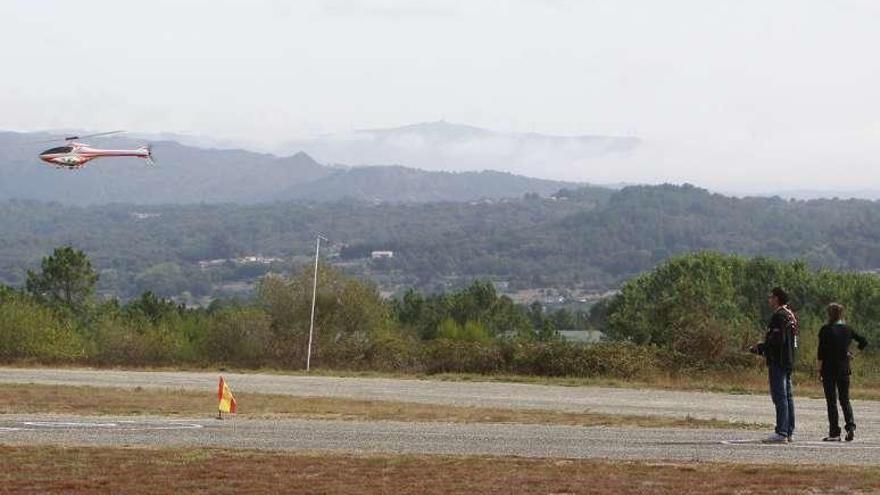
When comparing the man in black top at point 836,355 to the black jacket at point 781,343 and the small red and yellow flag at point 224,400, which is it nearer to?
the black jacket at point 781,343

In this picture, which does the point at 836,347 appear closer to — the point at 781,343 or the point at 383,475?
the point at 781,343

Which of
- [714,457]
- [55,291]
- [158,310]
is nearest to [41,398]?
[714,457]

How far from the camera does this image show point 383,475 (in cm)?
1570

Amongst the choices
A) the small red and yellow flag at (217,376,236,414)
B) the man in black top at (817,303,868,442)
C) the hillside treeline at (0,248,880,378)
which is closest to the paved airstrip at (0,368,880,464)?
the small red and yellow flag at (217,376,236,414)

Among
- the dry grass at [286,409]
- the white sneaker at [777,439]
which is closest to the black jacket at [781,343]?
the white sneaker at [777,439]

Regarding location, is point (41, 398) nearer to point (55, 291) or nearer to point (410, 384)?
point (410, 384)

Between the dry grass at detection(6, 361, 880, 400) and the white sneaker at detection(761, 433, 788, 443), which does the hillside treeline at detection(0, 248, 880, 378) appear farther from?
the white sneaker at detection(761, 433, 788, 443)

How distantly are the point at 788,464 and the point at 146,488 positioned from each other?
7.36m

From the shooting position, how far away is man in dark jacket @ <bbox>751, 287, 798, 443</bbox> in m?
18.9

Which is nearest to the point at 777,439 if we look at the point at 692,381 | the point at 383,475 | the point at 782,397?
the point at 782,397

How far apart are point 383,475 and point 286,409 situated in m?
12.1

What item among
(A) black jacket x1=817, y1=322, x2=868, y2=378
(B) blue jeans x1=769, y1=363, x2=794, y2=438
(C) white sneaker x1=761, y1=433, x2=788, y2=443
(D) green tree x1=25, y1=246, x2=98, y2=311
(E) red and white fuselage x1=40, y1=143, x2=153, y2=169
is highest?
(E) red and white fuselage x1=40, y1=143, x2=153, y2=169

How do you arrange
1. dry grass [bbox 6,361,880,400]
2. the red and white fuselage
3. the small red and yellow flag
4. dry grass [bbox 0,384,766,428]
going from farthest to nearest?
the red and white fuselage, dry grass [bbox 6,361,880,400], dry grass [bbox 0,384,766,428], the small red and yellow flag

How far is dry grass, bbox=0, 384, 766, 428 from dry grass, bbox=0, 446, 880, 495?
6.92 m
